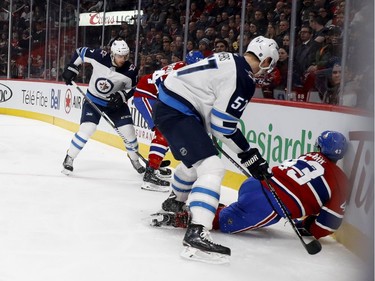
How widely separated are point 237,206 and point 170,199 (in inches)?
17.3

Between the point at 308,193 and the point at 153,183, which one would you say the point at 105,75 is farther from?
the point at 308,193

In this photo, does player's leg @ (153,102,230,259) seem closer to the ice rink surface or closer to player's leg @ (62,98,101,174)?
the ice rink surface

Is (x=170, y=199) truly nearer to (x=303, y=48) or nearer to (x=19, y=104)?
(x=303, y=48)

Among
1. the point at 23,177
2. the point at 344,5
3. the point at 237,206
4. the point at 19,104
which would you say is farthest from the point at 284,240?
the point at 19,104

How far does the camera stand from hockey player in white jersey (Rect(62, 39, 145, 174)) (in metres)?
4.51

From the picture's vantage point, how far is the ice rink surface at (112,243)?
209 centimetres

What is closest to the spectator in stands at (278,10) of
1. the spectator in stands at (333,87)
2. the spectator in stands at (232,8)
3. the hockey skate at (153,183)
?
the spectator in stands at (232,8)

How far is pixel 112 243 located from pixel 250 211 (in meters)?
0.64

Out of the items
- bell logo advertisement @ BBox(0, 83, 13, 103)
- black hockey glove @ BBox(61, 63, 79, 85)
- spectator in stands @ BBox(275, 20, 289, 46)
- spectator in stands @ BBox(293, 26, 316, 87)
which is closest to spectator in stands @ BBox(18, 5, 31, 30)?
bell logo advertisement @ BBox(0, 83, 13, 103)

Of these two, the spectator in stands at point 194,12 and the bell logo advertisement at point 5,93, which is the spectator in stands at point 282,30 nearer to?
the spectator in stands at point 194,12

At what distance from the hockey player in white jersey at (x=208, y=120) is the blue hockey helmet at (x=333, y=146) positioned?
1.10 feet

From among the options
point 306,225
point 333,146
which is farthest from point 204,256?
point 333,146

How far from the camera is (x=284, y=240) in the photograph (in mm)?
2750

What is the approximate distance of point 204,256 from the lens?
2.28 m
